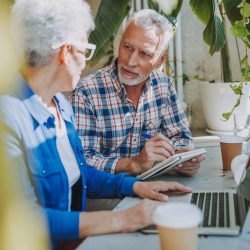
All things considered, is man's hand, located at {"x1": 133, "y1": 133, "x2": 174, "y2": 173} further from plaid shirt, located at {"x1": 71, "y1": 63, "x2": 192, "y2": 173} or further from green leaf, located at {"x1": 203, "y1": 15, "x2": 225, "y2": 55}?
green leaf, located at {"x1": 203, "y1": 15, "x2": 225, "y2": 55}

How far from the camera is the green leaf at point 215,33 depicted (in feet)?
6.99

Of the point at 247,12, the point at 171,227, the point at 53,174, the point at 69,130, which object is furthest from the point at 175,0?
the point at 171,227

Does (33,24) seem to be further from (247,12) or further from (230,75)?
(230,75)

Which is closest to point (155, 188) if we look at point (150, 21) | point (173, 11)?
point (150, 21)

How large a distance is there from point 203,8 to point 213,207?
1.37 metres

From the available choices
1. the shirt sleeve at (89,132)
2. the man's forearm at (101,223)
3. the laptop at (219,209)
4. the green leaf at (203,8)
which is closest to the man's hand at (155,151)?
the shirt sleeve at (89,132)

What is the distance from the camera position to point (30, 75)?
1.19 meters

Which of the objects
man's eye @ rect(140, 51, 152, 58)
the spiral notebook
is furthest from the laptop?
man's eye @ rect(140, 51, 152, 58)

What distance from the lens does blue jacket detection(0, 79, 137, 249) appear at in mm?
1000

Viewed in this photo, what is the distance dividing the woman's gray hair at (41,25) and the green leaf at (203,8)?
111 cm

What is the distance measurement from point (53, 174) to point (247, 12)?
3.73 feet

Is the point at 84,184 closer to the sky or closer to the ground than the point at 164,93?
closer to the ground

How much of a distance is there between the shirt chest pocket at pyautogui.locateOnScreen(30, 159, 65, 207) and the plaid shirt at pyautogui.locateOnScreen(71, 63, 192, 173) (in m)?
0.40

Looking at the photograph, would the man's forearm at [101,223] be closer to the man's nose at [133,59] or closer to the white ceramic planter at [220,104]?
the man's nose at [133,59]
